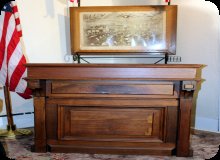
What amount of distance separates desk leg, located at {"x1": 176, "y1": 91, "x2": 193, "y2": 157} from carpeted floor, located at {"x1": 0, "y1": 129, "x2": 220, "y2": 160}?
0.08 metres

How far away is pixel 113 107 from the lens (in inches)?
75.9

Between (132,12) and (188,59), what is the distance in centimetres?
91

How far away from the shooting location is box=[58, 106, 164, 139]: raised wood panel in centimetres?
191

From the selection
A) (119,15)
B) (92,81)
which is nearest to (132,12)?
(119,15)

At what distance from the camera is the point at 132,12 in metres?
2.66

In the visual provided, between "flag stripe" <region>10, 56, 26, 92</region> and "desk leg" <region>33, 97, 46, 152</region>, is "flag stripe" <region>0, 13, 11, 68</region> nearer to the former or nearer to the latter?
"flag stripe" <region>10, 56, 26, 92</region>

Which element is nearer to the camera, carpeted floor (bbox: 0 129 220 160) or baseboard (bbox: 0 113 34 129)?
carpeted floor (bbox: 0 129 220 160)

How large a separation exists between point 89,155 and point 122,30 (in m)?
1.50

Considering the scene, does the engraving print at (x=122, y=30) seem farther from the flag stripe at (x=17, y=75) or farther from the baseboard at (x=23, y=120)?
the baseboard at (x=23, y=120)

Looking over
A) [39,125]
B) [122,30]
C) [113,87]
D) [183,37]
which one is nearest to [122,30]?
[122,30]

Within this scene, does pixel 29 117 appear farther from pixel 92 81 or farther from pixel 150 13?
pixel 150 13

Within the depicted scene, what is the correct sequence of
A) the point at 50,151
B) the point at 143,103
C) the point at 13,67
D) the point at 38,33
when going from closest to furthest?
the point at 143,103
the point at 50,151
the point at 13,67
the point at 38,33

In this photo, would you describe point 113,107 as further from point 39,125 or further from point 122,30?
point 122,30

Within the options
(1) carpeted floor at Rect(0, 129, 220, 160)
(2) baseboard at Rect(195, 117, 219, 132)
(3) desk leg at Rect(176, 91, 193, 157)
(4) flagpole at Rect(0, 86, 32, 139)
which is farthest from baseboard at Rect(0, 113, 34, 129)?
(2) baseboard at Rect(195, 117, 219, 132)
